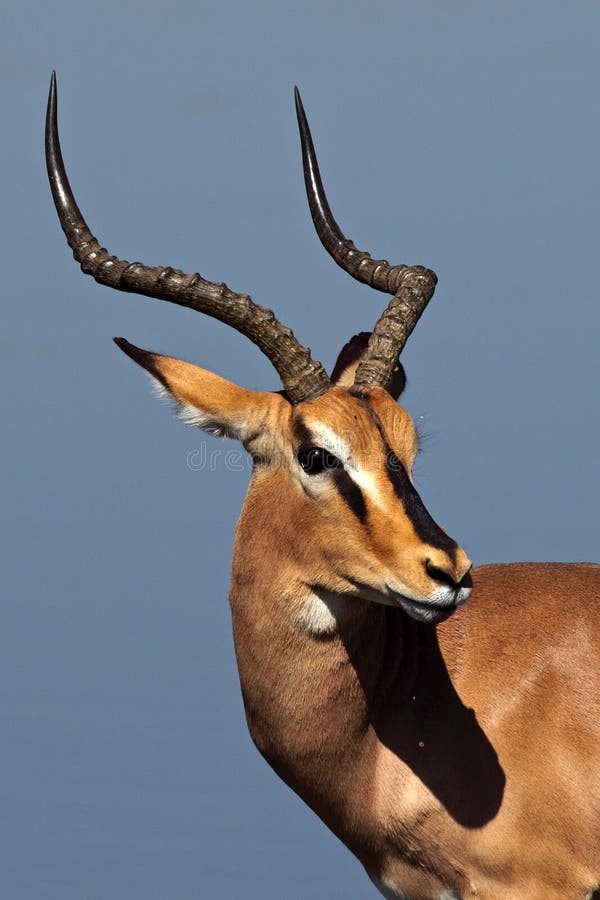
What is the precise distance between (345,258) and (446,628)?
2.43m

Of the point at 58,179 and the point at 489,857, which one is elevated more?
the point at 58,179

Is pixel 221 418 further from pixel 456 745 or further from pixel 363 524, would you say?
pixel 456 745

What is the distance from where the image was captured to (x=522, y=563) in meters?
8.69

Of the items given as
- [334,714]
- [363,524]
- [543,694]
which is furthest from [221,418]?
[543,694]

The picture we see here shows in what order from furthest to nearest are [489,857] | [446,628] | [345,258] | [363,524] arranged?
[345,258]
[446,628]
[489,857]
[363,524]

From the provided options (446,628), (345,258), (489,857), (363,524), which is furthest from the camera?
(345,258)

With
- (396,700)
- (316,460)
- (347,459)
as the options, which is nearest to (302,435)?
(316,460)

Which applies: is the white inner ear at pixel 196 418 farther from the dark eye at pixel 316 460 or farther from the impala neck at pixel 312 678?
the dark eye at pixel 316 460

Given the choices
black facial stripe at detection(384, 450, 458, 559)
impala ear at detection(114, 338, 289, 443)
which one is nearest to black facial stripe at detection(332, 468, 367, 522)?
black facial stripe at detection(384, 450, 458, 559)

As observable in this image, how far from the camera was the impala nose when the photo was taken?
6.90 metres

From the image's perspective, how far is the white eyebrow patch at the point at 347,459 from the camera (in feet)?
24.0

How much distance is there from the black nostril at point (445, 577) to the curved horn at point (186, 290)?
1360 mm

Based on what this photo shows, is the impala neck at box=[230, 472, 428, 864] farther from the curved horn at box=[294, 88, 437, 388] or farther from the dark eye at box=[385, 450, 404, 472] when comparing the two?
the curved horn at box=[294, 88, 437, 388]

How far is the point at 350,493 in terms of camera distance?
24.2 ft
